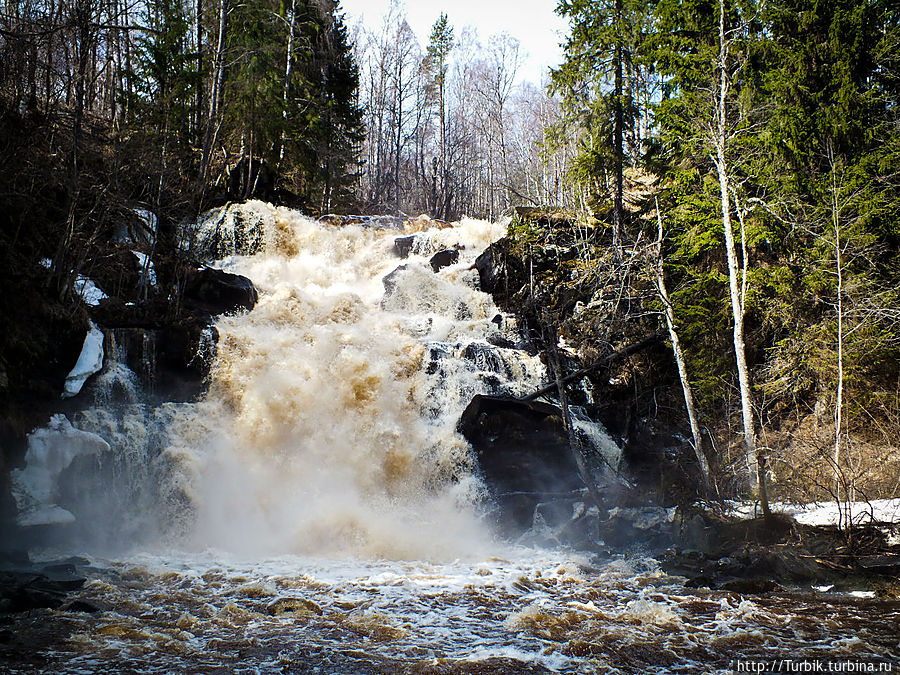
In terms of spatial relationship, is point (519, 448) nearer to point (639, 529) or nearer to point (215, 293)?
point (639, 529)

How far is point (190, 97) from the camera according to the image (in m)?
20.1

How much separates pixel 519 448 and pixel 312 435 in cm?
435

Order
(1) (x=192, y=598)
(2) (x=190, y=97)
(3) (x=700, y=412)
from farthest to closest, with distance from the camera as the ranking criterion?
1. (2) (x=190, y=97)
2. (3) (x=700, y=412)
3. (1) (x=192, y=598)

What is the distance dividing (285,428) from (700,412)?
29.4 ft

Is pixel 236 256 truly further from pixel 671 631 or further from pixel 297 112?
pixel 671 631

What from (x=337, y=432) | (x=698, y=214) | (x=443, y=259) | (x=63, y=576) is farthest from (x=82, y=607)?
(x=443, y=259)

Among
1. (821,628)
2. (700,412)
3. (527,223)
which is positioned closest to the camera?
(821,628)

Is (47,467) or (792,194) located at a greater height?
(792,194)

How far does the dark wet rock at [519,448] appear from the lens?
11617mm

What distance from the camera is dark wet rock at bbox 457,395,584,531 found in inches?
457

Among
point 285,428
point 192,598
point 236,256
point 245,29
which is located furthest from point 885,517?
point 245,29

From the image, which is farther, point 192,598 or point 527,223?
point 527,223

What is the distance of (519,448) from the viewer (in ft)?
39.4

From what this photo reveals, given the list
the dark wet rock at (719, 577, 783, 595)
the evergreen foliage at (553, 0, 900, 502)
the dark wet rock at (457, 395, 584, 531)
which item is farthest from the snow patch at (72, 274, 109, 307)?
the dark wet rock at (719, 577, 783, 595)
